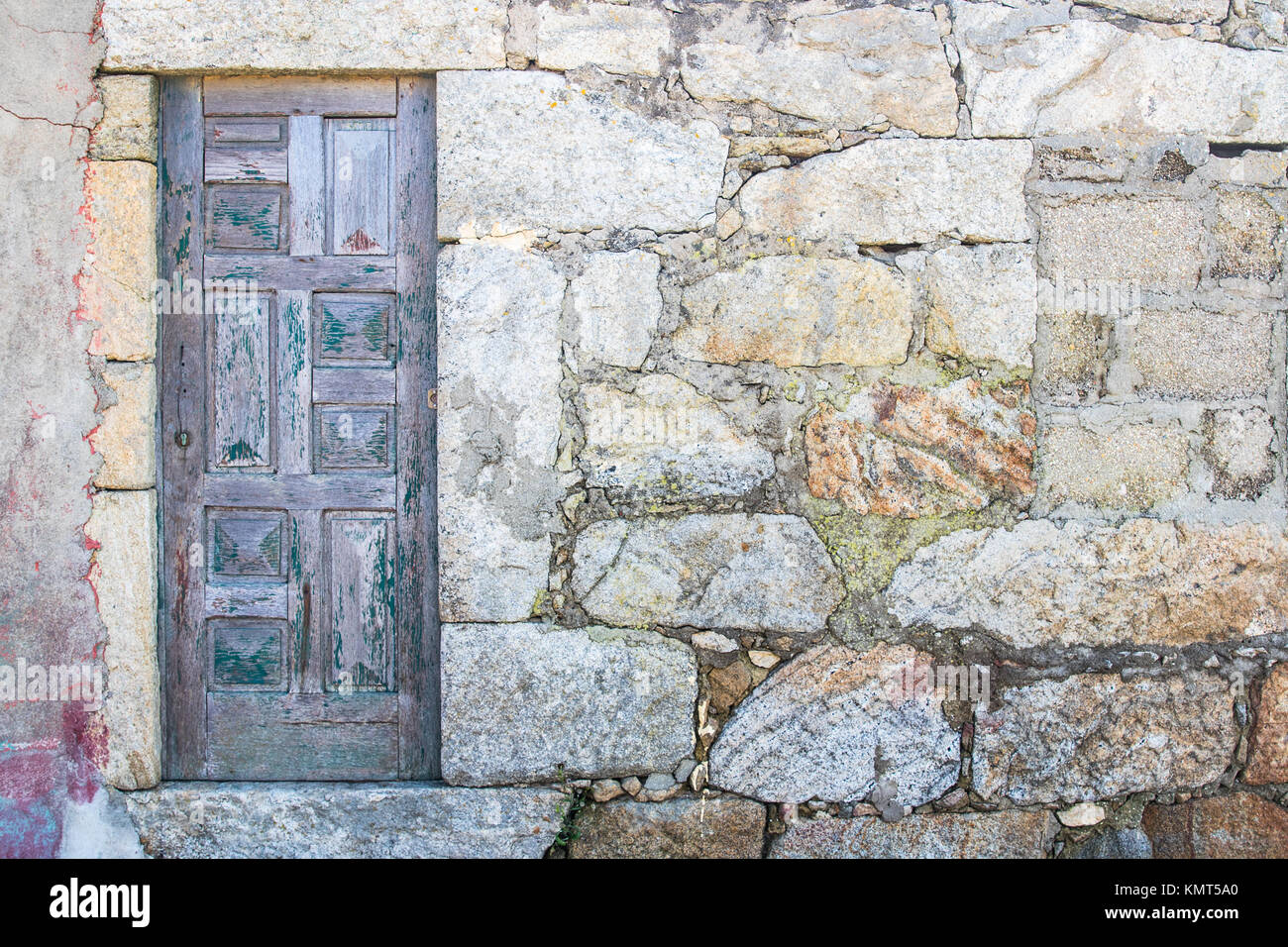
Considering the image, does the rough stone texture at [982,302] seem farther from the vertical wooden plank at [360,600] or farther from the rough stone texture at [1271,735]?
the vertical wooden plank at [360,600]

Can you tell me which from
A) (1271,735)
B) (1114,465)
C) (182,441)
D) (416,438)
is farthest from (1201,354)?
(182,441)

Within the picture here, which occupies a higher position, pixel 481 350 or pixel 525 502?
pixel 481 350

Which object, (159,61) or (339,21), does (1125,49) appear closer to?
(339,21)

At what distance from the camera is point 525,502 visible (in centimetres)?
215

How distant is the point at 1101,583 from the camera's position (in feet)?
7.20

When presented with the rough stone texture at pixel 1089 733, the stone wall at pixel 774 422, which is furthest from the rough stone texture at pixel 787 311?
the rough stone texture at pixel 1089 733

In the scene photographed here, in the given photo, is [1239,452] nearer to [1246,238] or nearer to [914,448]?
[1246,238]

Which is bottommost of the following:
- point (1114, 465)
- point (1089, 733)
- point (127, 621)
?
point (1089, 733)

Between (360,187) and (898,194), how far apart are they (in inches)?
57.0

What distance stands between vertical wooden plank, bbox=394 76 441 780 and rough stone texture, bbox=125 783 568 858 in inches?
5.3

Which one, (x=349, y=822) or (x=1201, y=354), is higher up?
(x=1201, y=354)

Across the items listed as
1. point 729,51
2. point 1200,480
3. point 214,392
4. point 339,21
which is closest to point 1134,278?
point 1200,480

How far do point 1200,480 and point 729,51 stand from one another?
1.70m

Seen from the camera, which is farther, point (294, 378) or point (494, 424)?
point (294, 378)
